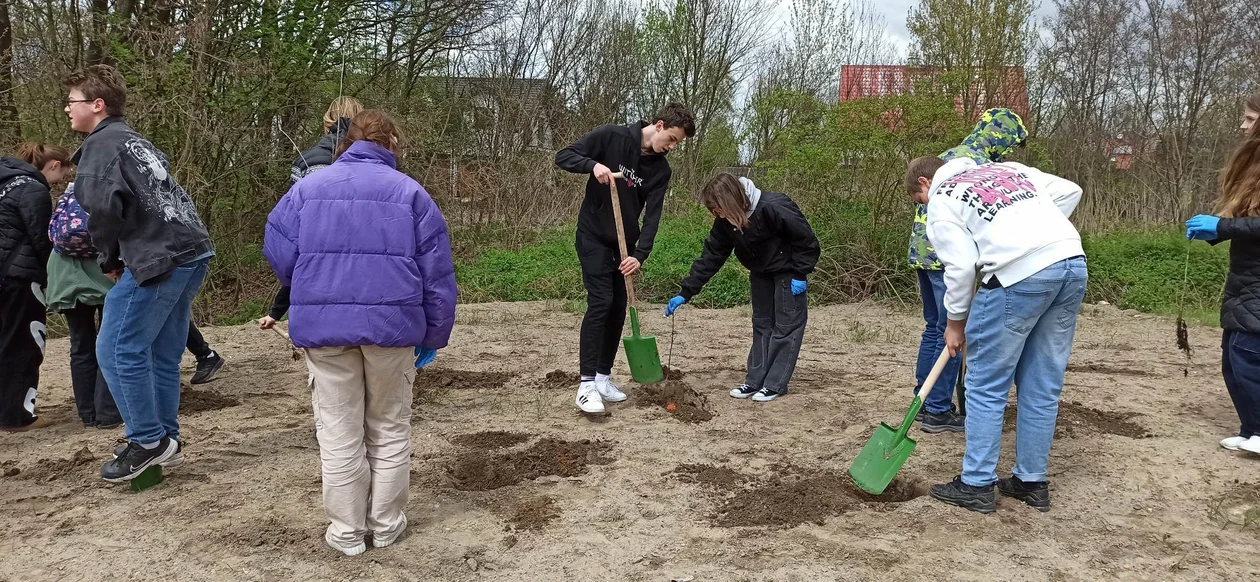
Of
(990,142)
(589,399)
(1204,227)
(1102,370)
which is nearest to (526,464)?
(589,399)

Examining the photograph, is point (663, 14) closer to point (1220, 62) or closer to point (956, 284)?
point (1220, 62)

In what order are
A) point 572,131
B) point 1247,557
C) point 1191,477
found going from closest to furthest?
1. point 1247,557
2. point 1191,477
3. point 572,131

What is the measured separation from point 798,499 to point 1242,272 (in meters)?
2.45

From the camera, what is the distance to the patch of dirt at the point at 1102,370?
584cm

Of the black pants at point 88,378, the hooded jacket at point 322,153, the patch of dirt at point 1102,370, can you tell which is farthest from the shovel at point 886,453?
the black pants at point 88,378

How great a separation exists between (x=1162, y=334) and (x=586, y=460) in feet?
19.8

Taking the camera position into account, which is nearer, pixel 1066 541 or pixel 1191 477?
pixel 1066 541

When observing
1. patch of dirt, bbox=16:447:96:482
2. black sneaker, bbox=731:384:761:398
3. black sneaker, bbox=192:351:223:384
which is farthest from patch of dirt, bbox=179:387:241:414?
black sneaker, bbox=731:384:761:398

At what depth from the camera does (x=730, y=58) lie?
61.5 ft

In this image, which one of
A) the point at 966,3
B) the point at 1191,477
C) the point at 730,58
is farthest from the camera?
the point at 730,58

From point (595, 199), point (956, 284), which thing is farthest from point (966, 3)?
point (956, 284)

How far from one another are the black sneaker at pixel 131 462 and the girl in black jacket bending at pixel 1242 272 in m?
4.89

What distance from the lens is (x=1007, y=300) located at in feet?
10.3

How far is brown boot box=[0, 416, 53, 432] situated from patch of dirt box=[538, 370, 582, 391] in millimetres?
2918
